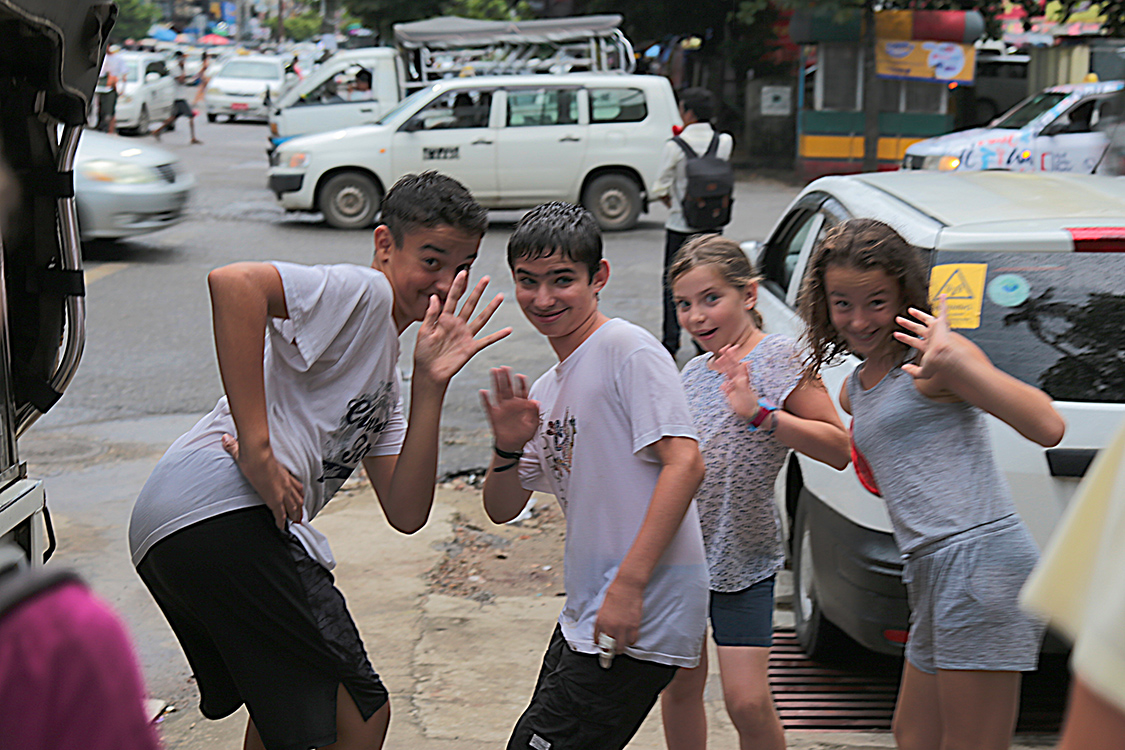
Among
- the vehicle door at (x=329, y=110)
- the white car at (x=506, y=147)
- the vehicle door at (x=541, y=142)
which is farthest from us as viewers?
the vehicle door at (x=329, y=110)

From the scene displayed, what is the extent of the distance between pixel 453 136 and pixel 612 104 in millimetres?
2057

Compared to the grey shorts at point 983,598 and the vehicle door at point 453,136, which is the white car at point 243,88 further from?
the grey shorts at point 983,598

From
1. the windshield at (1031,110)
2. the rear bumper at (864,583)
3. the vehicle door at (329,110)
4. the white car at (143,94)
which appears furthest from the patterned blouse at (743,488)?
the white car at (143,94)

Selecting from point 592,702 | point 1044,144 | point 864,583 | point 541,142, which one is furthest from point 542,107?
point 592,702

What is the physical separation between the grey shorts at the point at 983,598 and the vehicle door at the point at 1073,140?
13.4 metres

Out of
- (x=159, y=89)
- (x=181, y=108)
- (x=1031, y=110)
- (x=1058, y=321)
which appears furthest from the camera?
(x=159, y=89)

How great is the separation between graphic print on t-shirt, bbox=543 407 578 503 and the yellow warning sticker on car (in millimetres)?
1465

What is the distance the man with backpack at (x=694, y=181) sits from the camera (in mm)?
7496

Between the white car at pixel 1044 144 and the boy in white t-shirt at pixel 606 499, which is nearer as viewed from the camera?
the boy in white t-shirt at pixel 606 499

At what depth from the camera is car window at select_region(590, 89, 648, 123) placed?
14.5 metres

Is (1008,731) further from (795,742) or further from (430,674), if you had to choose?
(430,674)

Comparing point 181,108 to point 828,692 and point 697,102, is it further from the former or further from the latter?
point 828,692

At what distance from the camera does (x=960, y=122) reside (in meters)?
24.9

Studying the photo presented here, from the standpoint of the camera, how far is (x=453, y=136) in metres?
14.3
